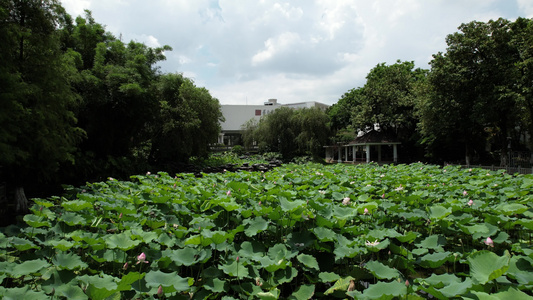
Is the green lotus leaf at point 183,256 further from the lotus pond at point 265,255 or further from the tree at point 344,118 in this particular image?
the tree at point 344,118

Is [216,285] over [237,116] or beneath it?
beneath

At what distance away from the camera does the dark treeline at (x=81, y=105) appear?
686 cm

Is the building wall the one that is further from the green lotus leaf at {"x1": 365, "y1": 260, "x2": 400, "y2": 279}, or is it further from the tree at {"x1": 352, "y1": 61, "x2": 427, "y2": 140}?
the green lotus leaf at {"x1": 365, "y1": 260, "x2": 400, "y2": 279}

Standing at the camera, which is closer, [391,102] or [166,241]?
[166,241]

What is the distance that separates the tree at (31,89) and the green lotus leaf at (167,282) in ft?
21.2

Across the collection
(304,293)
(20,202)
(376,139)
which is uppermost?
(376,139)

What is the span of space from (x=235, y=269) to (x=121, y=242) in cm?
85

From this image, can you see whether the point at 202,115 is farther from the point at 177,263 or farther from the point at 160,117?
the point at 177,263

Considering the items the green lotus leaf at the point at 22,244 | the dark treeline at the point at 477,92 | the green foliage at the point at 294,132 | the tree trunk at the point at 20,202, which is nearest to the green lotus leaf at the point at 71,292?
the green lotus leaf at the point at 22,244

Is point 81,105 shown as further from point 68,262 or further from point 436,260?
point 436,260

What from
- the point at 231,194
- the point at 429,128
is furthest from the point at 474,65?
the point at 231,194

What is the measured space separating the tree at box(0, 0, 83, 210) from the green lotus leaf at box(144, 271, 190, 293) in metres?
6.47

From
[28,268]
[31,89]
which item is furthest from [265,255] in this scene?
[31,89]

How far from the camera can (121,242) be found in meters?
2.07
